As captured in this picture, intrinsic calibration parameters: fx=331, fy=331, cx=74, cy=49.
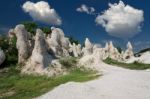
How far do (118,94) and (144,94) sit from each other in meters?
3.23

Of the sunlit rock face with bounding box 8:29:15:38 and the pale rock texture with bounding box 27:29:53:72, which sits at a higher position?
the sunlit rock face with bounding box 8:29:15:38

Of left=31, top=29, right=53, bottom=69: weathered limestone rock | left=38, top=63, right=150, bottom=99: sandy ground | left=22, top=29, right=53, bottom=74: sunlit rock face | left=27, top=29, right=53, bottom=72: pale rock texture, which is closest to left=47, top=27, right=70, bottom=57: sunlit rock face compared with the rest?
left=31, top=29, right=53, bottom=69: weathered limestone rock

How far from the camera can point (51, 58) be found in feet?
213

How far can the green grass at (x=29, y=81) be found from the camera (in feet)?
158

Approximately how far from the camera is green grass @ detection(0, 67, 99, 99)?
4806 cm

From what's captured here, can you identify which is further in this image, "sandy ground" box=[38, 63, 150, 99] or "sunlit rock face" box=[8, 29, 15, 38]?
"sunlit rock face" box=[8, 29, 15, 38]

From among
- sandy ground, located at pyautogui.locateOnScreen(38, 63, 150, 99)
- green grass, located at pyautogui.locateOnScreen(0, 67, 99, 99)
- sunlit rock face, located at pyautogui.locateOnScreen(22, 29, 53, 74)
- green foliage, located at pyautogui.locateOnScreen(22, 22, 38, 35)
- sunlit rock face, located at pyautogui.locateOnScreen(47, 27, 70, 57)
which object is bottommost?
sandy ground, located at pyautogui.locateOnScreen(38, 63, 150, 99)

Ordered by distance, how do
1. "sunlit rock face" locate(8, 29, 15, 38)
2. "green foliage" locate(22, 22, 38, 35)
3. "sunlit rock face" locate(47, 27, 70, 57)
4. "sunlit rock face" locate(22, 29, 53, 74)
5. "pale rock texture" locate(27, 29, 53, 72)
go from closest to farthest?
"sunlit rock face" locate(22, 29, 53, 74) < "pale rock texture" locate(27, 29, 53, 72) < "sunlit rock face" locate(47, 27, 70, 57) < "sunlit rock face" locate(8, 29, 15, 38) < "green foliage" locate(22, 22, 38, 35)

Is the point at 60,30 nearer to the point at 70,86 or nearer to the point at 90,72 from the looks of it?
the point at 90,72

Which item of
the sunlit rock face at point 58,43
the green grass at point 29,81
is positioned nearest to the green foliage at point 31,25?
the sunlit rock face at point 58,43

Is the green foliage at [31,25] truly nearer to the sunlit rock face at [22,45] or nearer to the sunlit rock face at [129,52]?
the sunlit rock face at [129,52]

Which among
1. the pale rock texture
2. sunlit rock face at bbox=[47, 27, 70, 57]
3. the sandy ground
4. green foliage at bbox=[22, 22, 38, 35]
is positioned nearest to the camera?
the sandy ground

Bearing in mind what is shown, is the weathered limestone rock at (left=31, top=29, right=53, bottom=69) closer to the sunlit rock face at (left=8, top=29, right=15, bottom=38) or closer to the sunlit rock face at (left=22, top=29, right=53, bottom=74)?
the sunlit rock face at (left=22, top=29, right=53, bottom=74)

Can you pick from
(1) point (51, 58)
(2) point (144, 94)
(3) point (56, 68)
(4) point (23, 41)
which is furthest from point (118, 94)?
(4) point (23, 41)
